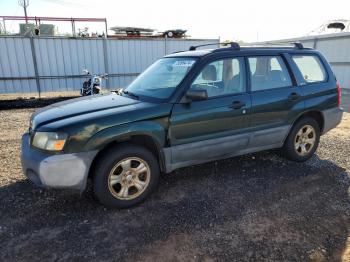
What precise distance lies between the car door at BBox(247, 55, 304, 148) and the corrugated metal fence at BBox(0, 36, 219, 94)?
9.76 meters

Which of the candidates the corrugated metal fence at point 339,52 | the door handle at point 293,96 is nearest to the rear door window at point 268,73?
the door handle at point 293,96

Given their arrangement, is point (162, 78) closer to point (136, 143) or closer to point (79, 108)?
point (136, 143)

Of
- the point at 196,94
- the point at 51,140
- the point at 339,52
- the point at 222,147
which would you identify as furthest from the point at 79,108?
the point at 339,52

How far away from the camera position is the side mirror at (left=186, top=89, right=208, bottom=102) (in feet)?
11.7

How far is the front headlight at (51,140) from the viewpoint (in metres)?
3.12

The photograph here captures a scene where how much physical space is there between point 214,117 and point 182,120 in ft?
1.53

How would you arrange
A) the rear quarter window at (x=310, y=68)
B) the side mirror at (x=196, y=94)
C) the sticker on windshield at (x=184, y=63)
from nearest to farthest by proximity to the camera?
the side mirror at (x=196, y=94)
the sticker on windshield at (x=184, y=63)
the rear quarter window at (x=310, y=68)

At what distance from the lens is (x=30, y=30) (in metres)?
12.7

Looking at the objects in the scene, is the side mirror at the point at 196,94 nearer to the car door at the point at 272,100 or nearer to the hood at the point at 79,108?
the hood at the point at 79,108

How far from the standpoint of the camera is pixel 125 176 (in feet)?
11.5

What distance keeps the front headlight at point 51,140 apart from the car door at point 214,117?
48.3 inches

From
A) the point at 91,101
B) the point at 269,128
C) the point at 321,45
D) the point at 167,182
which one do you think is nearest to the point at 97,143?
the point at 91,101

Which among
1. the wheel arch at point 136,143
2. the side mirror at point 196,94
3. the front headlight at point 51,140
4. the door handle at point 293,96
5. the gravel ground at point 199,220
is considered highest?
the side mirror at point 196,94

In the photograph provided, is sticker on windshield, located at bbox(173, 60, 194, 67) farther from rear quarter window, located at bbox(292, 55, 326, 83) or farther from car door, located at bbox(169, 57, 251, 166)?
rear quarter window, located at bbox(292, 55, 326, 83)
